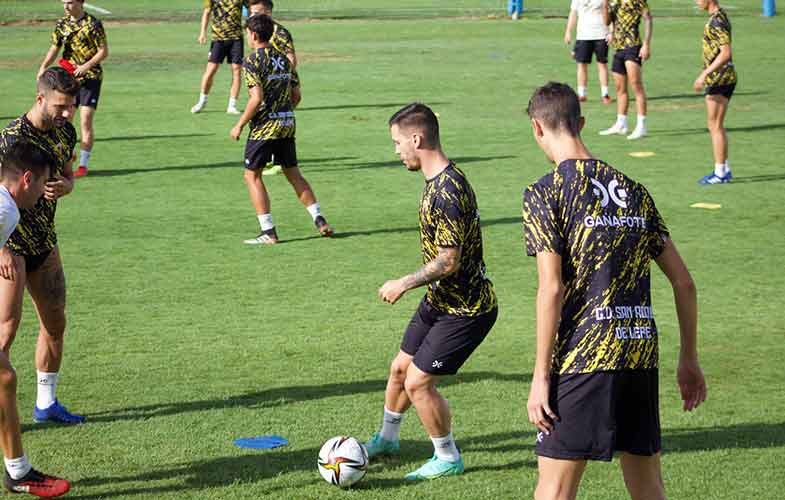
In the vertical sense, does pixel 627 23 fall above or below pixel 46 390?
above

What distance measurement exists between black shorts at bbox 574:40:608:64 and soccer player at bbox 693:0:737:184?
6.41 meters

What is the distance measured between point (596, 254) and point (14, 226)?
3193mm

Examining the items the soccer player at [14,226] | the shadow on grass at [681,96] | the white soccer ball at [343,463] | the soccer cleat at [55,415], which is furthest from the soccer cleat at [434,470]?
the shadow on grass at [681,96]

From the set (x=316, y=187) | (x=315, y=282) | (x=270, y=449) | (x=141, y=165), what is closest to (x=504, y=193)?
(x=316, y=187)

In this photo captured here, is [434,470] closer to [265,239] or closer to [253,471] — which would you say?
[253,471]

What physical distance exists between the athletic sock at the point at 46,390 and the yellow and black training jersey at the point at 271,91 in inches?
224

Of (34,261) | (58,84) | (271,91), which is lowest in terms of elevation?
(34,261)

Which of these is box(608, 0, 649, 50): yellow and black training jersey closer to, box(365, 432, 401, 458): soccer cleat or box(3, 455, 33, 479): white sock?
box(365, 432, 401, 458): soccer cleat

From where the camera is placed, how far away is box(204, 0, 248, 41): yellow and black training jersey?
21.7 meters

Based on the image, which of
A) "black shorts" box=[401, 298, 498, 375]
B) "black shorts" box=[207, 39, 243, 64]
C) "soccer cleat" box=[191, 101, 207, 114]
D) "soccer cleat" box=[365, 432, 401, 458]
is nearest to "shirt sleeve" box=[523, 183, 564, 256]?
"black shorts" box=[401, 298, 498, 375]

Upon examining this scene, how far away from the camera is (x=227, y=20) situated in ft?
71.3

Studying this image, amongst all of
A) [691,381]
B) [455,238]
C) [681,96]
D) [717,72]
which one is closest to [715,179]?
[717,72]

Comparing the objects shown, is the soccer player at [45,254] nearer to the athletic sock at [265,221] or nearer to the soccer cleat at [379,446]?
the soccer cleat at [379,446]

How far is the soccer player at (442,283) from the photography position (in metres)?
6.62
